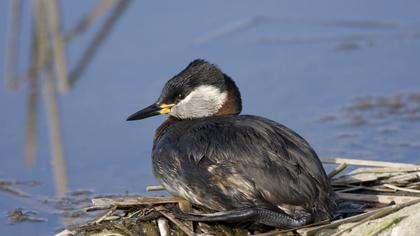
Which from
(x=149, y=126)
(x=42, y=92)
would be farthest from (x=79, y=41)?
(x=149, y=126)

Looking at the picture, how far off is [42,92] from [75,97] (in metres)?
0.32

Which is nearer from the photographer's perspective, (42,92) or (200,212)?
(200,212)

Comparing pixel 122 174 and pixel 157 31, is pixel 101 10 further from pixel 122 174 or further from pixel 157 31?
pixel 122 174

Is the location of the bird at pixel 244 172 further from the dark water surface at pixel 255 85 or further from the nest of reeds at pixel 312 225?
the dark water surface at pixel 255 85

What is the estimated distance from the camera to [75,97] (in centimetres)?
866

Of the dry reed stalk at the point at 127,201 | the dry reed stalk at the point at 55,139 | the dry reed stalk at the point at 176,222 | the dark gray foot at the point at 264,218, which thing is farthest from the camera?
the dry reed stalk at the point at 55,139

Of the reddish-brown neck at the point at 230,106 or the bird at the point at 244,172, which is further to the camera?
the reddish-brown neck at the point at 230,106

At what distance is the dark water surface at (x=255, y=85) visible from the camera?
7.57 m

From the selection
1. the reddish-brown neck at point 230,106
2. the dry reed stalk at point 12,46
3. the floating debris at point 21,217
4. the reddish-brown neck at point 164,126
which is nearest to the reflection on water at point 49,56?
the dry reed stalk at point 12,46

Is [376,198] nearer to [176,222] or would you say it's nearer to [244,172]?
[244,172]

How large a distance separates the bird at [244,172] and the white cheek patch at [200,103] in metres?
0.32

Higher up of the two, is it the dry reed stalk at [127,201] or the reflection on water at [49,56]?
the reflection on water at [49,56]

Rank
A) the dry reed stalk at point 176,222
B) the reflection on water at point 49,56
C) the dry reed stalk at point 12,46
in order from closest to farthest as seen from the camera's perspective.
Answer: the dry reed stalk at point 176,222, the reflection on water at point 49,56, the dry reed stalk at point 12,46

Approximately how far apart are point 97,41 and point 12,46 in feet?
2.98
